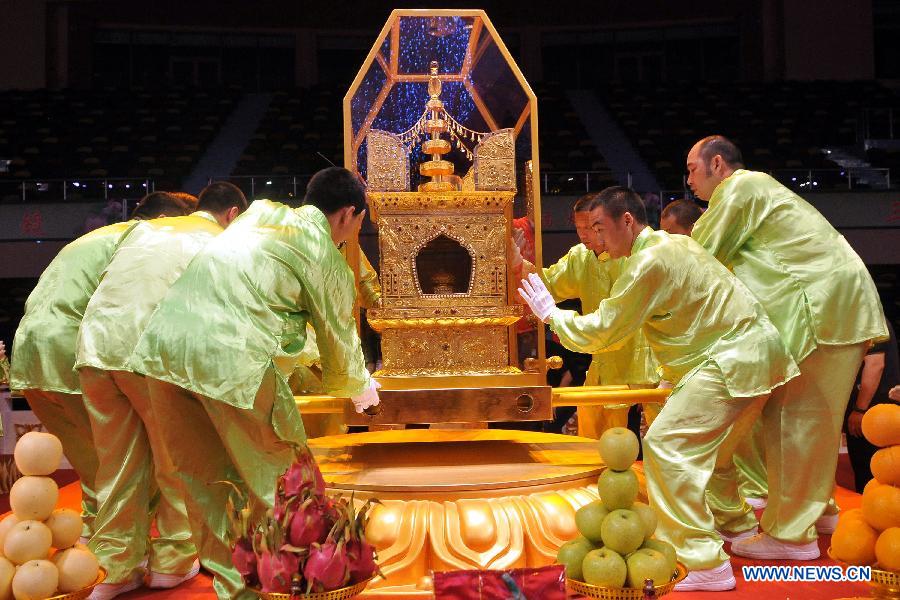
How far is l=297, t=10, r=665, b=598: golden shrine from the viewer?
2.92 m

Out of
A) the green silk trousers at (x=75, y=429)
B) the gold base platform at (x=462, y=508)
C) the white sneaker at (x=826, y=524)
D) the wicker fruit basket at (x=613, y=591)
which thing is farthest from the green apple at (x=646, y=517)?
the green silk trousers at (x=75, y=429)

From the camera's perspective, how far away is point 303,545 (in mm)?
1886

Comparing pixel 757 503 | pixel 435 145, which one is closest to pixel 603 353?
pixel 757 503

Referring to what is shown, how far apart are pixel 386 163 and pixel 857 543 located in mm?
2310

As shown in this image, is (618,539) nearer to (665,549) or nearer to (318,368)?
(665,549)

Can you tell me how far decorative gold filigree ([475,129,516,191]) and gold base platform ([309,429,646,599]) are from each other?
3.75ft

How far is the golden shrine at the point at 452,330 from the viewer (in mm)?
2918

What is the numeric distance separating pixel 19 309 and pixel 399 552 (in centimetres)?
858

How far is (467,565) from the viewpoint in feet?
9.25

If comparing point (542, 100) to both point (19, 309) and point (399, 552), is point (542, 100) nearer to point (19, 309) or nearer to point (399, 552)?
point (19, 309)

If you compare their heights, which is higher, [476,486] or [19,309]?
[19,309]

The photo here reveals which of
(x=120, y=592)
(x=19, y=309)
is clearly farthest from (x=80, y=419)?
(x=19, y=309)

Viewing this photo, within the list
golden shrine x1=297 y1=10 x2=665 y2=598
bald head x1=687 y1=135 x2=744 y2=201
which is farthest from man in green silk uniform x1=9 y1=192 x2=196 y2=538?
bald head x1=687 y1=135 x2=744 y2=201

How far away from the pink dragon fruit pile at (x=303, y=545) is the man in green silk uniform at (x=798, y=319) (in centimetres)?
186
